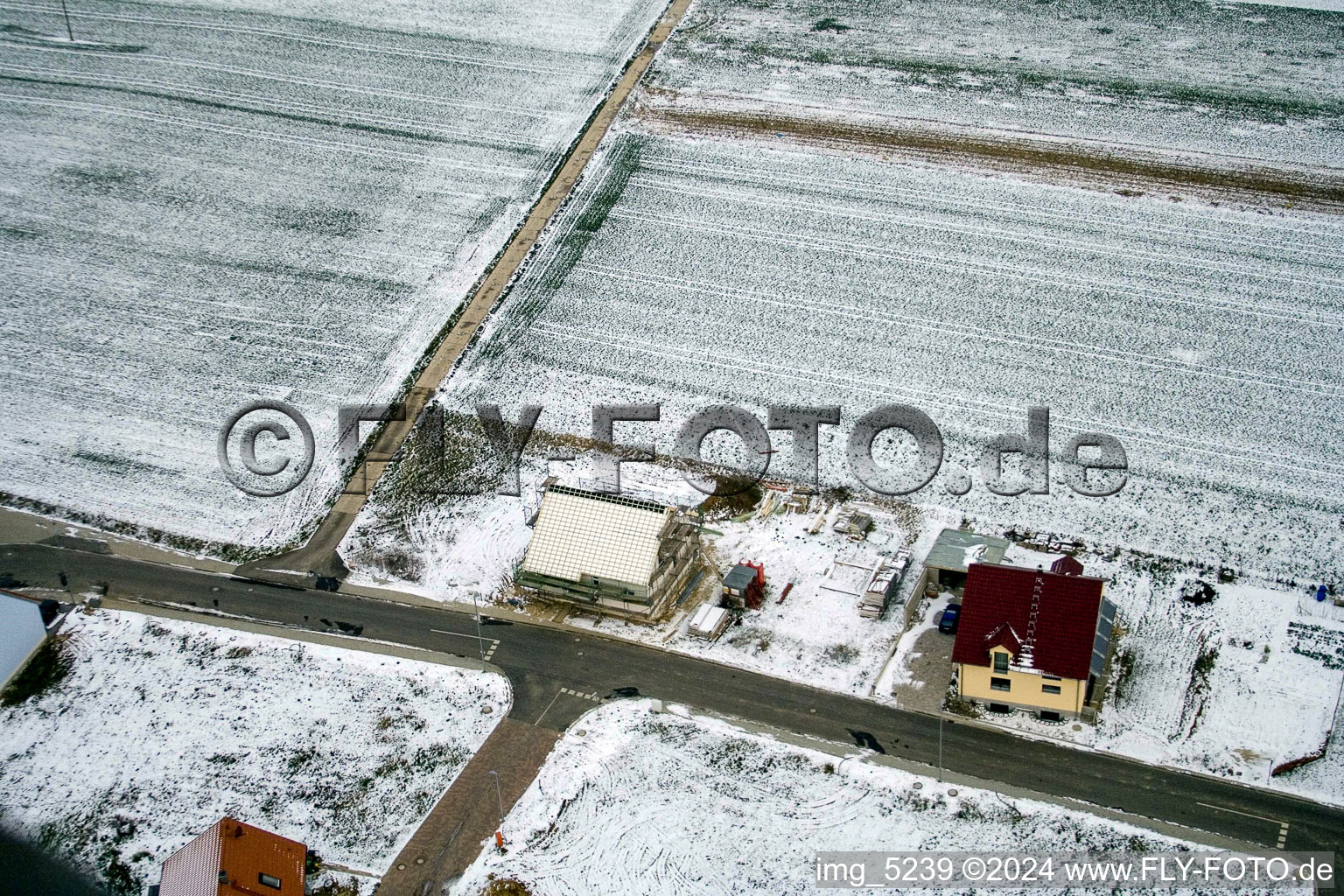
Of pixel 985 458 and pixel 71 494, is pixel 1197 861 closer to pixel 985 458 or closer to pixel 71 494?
pixel 985 458

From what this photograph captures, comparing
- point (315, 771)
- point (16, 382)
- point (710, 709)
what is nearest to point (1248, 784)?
point (710, 709)

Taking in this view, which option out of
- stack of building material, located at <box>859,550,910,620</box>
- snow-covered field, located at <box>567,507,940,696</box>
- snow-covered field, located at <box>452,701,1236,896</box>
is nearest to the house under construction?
snow-covered field, located at <box>567,507,940,696</box>

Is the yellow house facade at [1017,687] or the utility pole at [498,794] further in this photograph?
the yellow house facade at [1017,687]

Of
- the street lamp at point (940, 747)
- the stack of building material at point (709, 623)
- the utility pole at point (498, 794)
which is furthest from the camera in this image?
the stack of building material at point (709, 623)

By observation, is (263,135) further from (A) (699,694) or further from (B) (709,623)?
(A) (699,694)

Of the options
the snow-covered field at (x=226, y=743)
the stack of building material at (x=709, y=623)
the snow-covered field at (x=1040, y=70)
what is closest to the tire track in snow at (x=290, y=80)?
the snow-covered field at (x=1040, y=70)

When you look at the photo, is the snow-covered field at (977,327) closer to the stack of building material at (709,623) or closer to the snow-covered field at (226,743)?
the stack of building material at (709,623)
